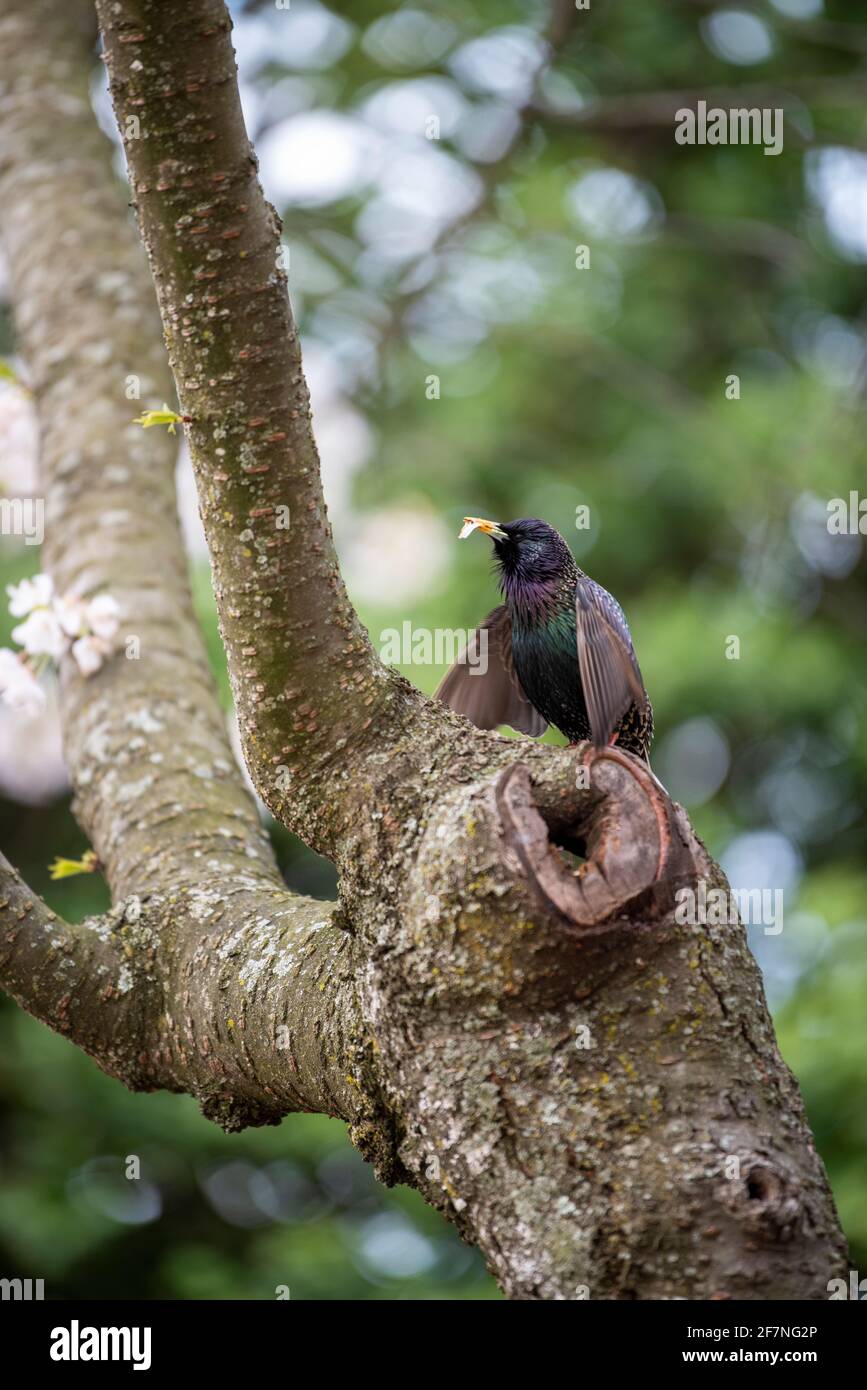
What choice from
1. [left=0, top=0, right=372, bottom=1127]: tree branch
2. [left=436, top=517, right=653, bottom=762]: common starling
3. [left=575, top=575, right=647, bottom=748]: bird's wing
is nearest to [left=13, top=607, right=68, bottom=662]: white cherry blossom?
[left=0, top=0, right=372, bottom=1127]: tree branch

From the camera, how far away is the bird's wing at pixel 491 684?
2.55 m

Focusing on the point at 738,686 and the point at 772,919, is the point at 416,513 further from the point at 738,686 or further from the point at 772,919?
the point at 772,919

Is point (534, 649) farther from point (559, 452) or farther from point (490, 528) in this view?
point (559, 452)

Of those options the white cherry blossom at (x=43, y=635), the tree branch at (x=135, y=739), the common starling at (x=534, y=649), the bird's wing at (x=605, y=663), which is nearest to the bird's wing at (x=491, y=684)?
the common starling at (x=534, y=649)

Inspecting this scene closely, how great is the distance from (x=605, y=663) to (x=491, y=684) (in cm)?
58

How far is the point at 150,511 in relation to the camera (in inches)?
92.3

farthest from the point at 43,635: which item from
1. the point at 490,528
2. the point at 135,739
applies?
the point at 490,528

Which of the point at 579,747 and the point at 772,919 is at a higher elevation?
the point at 772,919

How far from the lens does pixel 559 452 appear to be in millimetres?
4918

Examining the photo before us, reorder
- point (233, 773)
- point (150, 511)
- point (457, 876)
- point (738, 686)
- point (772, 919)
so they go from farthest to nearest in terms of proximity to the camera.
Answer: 1. point (738, 686)
2. point (772, 919)
3. point (150, 511)
4. point (233, 773)
5. point (457, 876)

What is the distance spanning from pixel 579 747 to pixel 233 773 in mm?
775

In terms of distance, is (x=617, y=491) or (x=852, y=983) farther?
(x=617, y=491)

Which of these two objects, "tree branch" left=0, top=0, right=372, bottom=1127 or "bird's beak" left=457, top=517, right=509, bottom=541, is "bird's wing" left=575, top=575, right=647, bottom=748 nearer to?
"bird's beak" left=457, top=517, right=509, bottom=541
